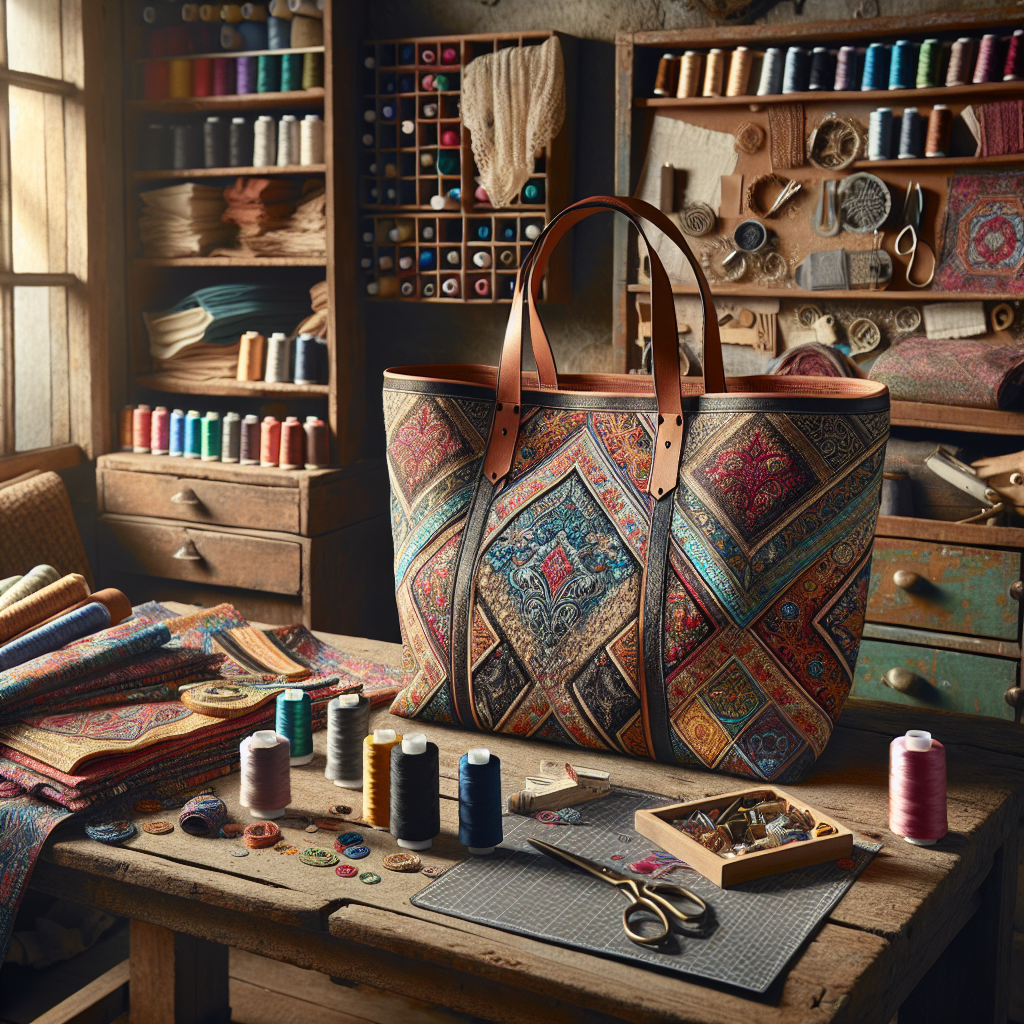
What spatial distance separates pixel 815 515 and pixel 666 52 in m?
2.27

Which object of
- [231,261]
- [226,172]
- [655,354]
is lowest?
[655,354]

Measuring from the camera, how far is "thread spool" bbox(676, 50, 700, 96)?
306 cm

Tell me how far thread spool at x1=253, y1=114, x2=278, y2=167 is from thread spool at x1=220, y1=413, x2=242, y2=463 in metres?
0.79

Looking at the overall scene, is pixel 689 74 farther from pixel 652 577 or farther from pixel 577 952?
pixel 577 952

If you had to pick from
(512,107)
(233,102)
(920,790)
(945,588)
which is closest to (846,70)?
(512,107)

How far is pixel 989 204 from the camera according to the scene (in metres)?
2.86

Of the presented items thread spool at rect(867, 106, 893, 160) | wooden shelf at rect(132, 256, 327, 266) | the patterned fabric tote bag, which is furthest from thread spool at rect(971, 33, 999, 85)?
wooden shelf at rect(132, 256, 327, 266)

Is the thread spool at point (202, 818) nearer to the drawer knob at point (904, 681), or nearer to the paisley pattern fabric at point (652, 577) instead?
the paisley pattern fabric at point (652, 577)

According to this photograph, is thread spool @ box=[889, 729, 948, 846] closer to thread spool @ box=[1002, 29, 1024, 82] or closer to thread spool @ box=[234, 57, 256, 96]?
thread spool @ box=[1002, 29, 1024, 82]

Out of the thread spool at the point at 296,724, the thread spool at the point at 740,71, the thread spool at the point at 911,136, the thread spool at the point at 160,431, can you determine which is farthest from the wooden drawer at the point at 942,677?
the thread spool at the point at 160,431

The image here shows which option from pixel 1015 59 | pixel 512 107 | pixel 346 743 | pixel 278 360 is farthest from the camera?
pixel 278 360

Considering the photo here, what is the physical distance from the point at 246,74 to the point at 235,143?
208 millimetres

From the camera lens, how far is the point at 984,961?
1.37 metres

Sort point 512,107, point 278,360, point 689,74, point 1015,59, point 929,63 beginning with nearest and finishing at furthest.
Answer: point 1015,59 → point 929,63 → point 689,74 → point 512,107 → point 278,360
